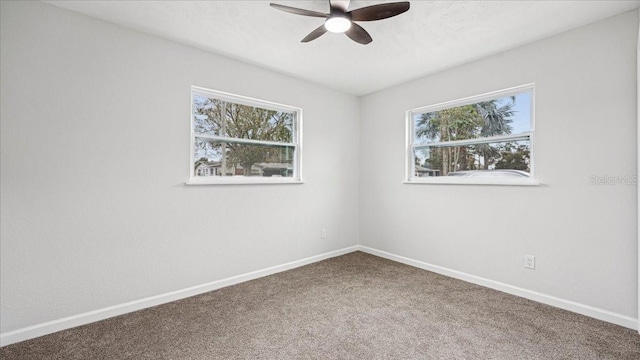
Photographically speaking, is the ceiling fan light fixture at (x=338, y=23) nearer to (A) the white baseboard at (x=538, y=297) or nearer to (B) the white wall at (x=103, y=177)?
(B) the white wall at (x=103, y=177)

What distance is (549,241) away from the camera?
266 centimetres

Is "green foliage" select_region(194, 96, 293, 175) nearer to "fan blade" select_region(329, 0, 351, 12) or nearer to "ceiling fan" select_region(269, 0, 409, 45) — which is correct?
"ceiling fan" select_region(269, 0, 409, 45)

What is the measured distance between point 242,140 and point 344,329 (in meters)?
2.20

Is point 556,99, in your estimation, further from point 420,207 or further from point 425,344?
point 425,344

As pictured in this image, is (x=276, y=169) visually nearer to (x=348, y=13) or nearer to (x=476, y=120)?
(x=348, y=13)

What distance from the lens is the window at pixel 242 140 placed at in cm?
302

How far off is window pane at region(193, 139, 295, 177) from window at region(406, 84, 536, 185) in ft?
5.57

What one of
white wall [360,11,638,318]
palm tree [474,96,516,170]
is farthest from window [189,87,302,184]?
palm tree [474,96,516,170]

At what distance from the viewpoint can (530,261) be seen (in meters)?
2.77

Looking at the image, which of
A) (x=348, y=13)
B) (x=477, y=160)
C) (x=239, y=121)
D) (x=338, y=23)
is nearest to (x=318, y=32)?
(x=338, y=23)

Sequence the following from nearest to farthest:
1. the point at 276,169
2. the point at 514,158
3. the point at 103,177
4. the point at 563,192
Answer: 1. the point at 103,177
2. the point at 563,192
3. the point at 514,158
4. the point at 276,169

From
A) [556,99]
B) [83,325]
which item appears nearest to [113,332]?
[83,325]

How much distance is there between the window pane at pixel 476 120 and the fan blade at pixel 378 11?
5.91 feet

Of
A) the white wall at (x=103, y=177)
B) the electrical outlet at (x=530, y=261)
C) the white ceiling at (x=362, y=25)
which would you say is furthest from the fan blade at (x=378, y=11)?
the electrical outlet at (x=530, y=261)
